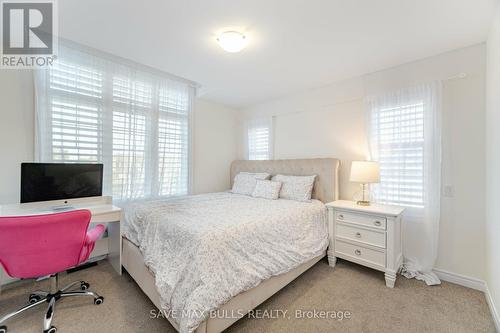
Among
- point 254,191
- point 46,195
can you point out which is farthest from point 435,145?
point 46,195

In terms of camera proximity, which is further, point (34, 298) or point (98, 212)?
point (98, 212)

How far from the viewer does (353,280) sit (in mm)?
2297

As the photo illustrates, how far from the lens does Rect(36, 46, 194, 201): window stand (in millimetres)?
2387

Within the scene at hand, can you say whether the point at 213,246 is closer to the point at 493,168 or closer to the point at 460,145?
the point at 493,168

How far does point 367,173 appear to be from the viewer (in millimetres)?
2461

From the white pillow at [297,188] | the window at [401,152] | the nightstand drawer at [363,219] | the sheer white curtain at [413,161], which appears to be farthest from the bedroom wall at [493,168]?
the white pillow at [297,188]

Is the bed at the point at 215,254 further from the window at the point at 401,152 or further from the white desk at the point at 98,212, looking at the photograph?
the window at the point at 401,152

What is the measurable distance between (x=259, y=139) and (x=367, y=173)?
217 centimetres

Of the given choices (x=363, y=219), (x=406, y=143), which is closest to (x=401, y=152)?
(x=406, y=143)

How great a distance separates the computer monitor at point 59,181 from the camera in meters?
2.03

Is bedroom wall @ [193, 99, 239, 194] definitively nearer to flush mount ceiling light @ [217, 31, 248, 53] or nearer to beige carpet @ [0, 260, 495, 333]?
flush mount ceiling light @ [217, 31, 248, 53]

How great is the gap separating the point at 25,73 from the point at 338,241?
13.2 feet

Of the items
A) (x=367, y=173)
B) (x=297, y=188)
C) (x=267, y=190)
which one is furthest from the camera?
(x=267, y=190)

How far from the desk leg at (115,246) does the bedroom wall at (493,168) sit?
11.1ft
